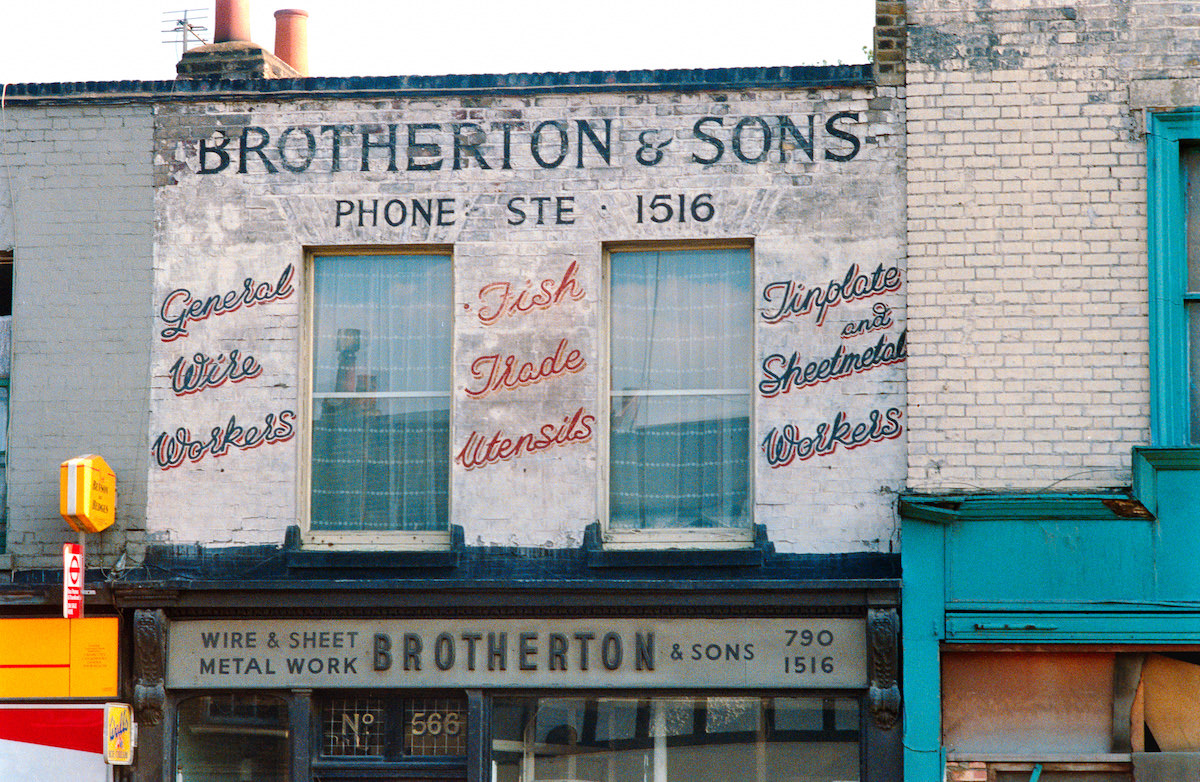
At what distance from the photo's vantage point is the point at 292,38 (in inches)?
438

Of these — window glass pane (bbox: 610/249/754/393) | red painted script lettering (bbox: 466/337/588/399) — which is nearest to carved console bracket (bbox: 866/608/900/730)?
window glass pane (bbox: 610/249/754/393)

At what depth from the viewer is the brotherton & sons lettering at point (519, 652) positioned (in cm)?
902

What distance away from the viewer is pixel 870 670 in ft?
29.1

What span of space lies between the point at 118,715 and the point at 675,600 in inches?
149

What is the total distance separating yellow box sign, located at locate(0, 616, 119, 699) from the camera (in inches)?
370

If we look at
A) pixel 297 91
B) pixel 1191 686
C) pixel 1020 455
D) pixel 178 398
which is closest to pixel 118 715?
pixel 178 398

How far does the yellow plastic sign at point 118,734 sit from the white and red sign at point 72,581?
2.25 feet

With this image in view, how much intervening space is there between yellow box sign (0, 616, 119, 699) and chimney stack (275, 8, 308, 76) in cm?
461

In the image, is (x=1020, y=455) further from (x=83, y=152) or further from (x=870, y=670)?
(x=83, y=152)

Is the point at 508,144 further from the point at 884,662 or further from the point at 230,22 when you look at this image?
the point at 884,662

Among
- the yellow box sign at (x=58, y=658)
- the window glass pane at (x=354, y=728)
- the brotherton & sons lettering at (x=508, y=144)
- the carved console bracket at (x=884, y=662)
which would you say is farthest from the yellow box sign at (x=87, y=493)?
the carved console bracket at (x=884, y=662)

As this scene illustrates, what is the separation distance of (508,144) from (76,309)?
129 inches

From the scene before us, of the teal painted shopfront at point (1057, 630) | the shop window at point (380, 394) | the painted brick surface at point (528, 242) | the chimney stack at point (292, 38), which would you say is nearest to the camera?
the teal painted shopfront at point (1057, 630)

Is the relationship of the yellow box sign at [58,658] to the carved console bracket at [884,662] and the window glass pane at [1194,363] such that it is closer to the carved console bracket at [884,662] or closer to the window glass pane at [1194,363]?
the carved console bracket at [884,662]
